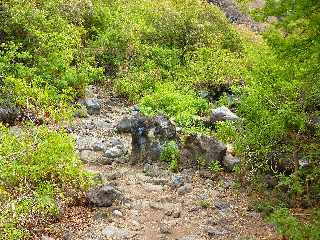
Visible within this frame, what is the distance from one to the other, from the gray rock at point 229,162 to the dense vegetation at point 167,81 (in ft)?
0.99

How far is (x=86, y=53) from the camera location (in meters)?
15.8

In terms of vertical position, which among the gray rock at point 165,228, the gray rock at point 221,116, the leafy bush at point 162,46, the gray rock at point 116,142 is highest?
the leafy bush at point 162,46

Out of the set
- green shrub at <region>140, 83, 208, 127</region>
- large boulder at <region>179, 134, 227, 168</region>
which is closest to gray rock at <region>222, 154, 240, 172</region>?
large boulder at <region>179, 134, 227, 168</region>

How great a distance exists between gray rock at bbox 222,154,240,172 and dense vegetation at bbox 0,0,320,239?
30 cm

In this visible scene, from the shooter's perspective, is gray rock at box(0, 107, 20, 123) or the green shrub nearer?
gray rock at box(0, 107, 20, 123)

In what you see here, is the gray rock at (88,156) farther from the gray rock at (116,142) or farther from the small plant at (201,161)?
the small plant at (201,161)

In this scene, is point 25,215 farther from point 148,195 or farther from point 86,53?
point 86,53

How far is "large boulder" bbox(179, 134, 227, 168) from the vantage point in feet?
32.8

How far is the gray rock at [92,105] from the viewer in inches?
533

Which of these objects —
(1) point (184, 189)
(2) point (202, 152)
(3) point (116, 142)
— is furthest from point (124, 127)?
(1) point (184, 189)

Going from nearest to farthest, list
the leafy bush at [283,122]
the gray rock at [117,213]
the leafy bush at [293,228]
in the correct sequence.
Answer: the leafy bush at [293,228]
the leafy bush at [283,122]
the gray rock at [117,213]

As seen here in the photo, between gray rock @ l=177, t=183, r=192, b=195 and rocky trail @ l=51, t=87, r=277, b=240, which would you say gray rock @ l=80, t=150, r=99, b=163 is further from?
gray rock @ l=177, t=183, r=192, b=195

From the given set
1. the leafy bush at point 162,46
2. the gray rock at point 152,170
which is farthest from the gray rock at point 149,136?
the leafy bush at point 162,46

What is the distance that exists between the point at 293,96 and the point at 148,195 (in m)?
2.75
